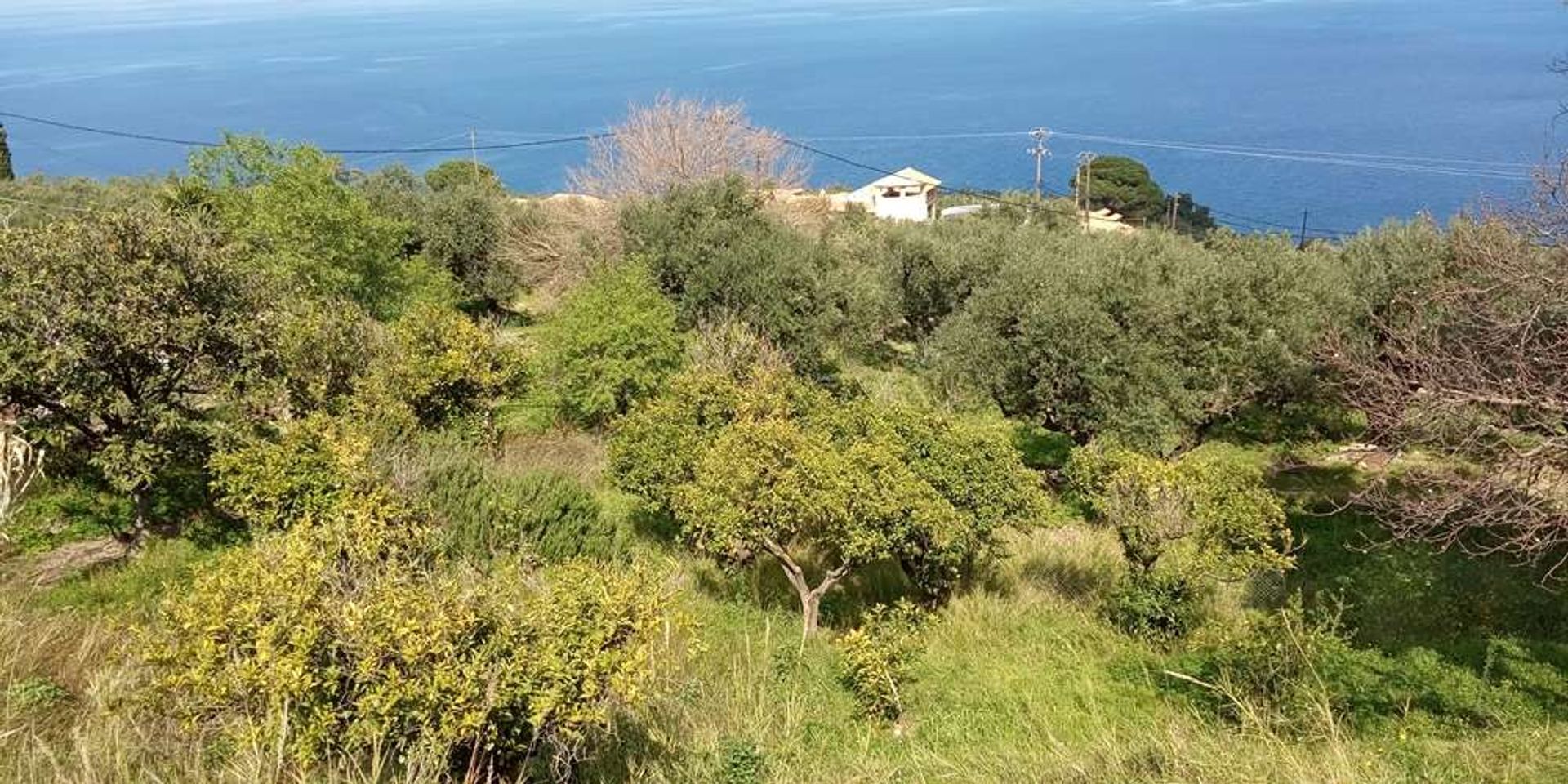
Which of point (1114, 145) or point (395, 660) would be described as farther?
point (1114, 145)

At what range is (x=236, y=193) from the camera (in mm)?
26625

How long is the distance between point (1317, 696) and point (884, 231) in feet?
86.6

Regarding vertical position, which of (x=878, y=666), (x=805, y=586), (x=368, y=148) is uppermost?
(x=368, y=148)

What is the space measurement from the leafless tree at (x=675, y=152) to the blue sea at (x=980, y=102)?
35.0m

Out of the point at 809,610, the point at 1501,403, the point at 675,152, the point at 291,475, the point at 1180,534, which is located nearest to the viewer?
the point at 1501,403

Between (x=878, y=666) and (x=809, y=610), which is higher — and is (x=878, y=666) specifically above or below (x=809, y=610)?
above

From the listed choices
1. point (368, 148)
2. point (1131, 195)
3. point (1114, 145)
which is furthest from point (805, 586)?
point (368, 148)

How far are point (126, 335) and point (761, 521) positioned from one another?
304 inches

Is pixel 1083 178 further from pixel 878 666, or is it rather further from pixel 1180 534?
pixel 878 666

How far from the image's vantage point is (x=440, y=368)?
15.6m

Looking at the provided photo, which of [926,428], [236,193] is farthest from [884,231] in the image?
[926,428]

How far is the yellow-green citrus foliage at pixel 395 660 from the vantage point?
215 inches

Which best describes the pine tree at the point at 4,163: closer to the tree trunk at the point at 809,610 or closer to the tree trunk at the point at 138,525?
the tree trunk at the point at 138,525

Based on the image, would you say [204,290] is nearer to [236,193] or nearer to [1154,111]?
[236,193]
